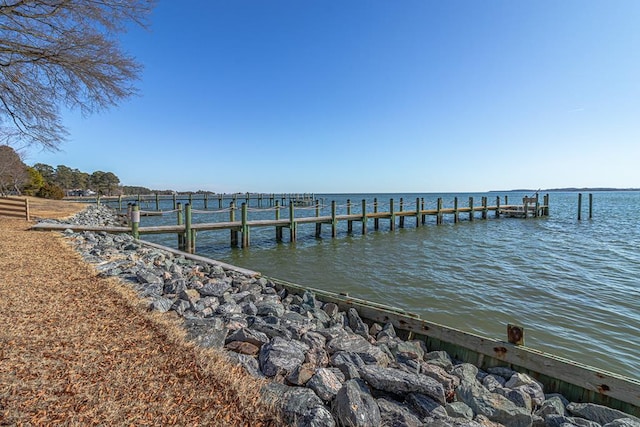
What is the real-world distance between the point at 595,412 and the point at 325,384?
2.54 meters

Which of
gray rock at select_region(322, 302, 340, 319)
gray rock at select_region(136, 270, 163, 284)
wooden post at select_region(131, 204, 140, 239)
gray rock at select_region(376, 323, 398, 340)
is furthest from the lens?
wooden post at select_region(131, 204, 140, 239)

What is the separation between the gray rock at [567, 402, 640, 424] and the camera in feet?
9.33

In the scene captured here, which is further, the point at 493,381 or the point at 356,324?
the point at 356,324

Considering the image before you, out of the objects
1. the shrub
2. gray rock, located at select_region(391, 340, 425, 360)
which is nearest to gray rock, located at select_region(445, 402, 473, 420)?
gray rock, located at select_region(391, 340, 425, 360)

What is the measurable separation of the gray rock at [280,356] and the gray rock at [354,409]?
65cm

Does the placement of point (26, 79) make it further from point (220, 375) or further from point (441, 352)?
point (441, 352)

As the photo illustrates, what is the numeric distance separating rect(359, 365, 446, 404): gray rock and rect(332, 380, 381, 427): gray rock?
1.30 ft

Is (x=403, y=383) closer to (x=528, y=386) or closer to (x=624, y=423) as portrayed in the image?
(x=528, y=386)

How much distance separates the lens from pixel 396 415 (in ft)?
Answer: 8.29

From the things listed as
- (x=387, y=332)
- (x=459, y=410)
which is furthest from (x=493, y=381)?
(x=387, y=332)

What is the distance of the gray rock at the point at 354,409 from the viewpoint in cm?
232

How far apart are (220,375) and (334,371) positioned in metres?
1.11

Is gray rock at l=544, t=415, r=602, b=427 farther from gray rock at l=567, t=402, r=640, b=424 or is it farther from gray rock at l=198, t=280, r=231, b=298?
gray rock at l=198, t=280, r=231, b=298

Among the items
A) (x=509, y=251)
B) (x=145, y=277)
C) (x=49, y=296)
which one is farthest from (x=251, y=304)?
(x=509, y=251)
